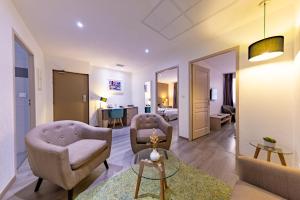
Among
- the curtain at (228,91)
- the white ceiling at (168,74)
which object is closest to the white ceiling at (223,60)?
the white ceiling at (168,74)

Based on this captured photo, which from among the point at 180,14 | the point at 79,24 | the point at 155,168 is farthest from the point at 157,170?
the point at 79,24

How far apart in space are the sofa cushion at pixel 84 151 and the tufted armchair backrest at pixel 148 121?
3.58 ft

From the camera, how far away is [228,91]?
6098 mm

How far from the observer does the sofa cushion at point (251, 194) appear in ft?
3.06

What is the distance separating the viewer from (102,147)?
1.86 m

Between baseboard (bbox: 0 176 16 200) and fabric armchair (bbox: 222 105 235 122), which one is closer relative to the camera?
baseboard (bbox: 0 176 16 200)

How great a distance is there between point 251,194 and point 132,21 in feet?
8.65

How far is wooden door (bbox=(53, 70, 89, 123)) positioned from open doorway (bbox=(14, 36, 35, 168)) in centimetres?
135

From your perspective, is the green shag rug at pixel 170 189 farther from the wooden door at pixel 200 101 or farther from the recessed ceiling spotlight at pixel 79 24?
the recessed ceiling spotlight at pixel 79 24

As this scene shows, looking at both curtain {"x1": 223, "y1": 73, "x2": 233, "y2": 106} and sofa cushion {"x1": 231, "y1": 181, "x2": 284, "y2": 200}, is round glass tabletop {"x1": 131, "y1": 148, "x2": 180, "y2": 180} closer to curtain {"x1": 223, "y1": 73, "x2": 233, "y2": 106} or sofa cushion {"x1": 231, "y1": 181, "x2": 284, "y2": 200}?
sofa cushion {"x1": 231, "y1": 181, "x2": 284, "y2": 200}

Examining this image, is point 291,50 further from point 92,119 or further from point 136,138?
point 92,119

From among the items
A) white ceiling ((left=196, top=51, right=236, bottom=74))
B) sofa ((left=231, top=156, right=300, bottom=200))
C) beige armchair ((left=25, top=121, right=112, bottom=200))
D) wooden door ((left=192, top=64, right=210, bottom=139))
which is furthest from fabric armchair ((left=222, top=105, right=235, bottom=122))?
beige armchair ((left=25, top=121, right=112, bottom=200))

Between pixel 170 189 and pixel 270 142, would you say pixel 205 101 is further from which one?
pixel 170 189

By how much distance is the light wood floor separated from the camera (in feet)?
5.03
